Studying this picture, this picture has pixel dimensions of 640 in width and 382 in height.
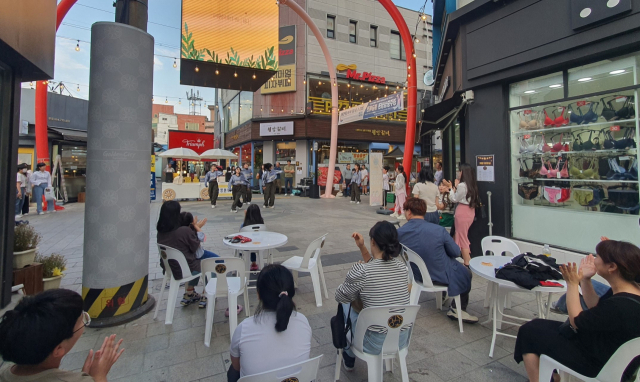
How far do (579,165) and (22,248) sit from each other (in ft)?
25.1

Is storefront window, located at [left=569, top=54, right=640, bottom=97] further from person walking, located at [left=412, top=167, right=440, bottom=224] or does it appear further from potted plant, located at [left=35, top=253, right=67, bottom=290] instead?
potted plant, located at [left=35, top=253, right=67, bottom=290]

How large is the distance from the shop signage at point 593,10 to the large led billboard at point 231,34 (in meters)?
9.51

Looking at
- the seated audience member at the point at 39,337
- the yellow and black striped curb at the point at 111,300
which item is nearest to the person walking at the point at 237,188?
the yellow and black striped curb at the point at 111,300

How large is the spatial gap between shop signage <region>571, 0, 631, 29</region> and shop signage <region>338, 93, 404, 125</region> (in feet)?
22.8

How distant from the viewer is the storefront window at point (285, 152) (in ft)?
68.7

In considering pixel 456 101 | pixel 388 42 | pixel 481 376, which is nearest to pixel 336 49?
pixel 388 42

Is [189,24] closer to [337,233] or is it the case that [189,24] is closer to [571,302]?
[337,233]

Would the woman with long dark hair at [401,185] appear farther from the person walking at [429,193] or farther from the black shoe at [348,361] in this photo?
the black shoe at [348,361]

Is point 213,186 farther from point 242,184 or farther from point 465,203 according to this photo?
point 465,203

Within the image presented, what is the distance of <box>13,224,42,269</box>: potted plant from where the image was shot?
3.62 meters

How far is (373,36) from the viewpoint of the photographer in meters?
21.7

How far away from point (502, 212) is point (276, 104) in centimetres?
1748

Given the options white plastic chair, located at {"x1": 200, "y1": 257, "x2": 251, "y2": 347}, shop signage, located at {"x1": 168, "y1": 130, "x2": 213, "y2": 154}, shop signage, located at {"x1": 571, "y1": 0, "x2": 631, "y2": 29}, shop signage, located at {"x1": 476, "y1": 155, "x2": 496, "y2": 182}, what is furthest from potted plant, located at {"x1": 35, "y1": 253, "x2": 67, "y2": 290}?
shop signage, located at {"x1": 168, "y1": 130, "x2": 213, "y2": 154}

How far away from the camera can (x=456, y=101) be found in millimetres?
6281
